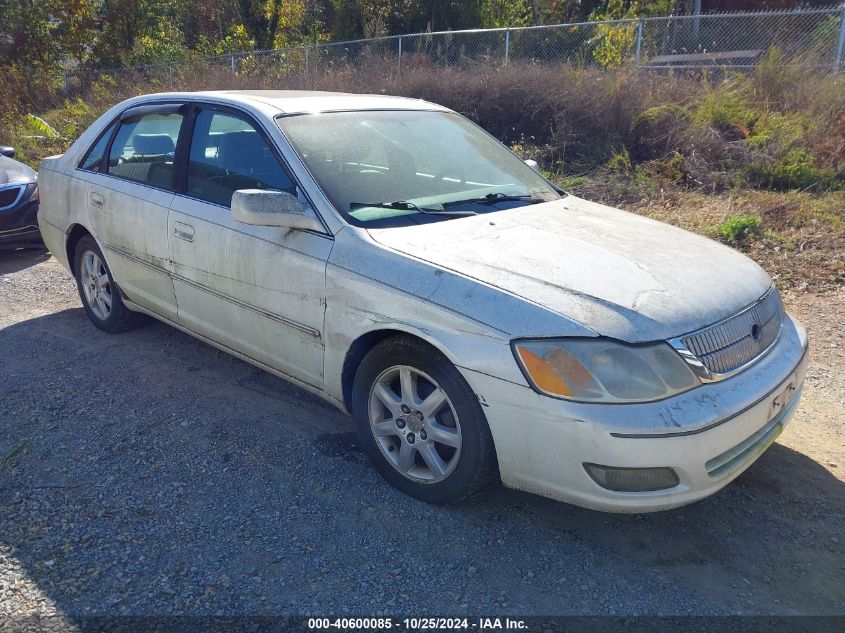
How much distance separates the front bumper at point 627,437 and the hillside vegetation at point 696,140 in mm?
3922

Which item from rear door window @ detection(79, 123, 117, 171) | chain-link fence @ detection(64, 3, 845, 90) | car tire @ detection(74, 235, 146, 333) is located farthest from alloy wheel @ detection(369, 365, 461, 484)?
chain-link fence @ detection(64, 3, 845, 90)

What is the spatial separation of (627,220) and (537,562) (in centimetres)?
200

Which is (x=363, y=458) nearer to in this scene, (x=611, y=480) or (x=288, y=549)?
(x=288, y=549)

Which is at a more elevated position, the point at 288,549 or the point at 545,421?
the point at 545,421

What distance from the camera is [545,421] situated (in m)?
2.73

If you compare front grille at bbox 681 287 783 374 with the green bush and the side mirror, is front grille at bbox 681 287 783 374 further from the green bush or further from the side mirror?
the green bush

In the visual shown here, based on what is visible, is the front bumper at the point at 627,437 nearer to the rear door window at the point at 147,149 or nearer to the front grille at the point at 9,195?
the rear door window at the point at 147,149

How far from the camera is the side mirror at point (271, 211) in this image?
11.3ft

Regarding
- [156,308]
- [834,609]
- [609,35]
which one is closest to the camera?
[834,609]

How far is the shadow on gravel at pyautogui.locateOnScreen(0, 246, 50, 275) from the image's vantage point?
7453 millimetres

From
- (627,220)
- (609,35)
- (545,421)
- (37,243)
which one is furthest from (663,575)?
(609,35)

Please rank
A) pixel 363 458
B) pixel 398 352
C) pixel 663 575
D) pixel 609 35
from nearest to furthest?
pixel 663 575 → pixel 398 352 → pixel 363 458 → pixel 609 35

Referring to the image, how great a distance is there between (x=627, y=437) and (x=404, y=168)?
6.47 ft

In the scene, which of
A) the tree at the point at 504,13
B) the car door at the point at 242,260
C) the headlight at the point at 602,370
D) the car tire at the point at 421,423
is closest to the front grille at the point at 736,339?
the headlight at the point at 602,370
